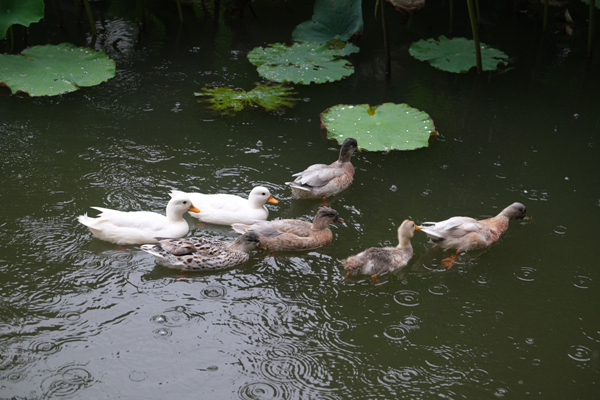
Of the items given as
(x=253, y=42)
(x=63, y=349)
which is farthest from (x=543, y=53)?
(x=63, y=349)

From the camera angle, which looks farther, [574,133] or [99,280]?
[574,133]

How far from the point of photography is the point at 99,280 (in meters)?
4.88

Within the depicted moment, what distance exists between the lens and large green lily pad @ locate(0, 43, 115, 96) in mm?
7801

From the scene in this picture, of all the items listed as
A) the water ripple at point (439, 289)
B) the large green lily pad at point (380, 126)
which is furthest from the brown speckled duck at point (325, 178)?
the water ripple at point (439, 289)

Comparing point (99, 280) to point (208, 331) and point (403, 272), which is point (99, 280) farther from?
point (403, 272)

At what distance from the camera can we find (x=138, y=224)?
546cm

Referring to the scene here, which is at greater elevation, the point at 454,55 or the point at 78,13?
the point at 78,13

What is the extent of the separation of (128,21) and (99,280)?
834 centimetres

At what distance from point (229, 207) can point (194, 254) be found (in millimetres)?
898

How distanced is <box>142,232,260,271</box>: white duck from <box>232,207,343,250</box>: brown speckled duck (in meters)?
0.38

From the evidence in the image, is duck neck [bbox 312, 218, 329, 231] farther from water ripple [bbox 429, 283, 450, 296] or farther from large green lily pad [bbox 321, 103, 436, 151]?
large green lily pad [bbox 321, 103, 436, 151]

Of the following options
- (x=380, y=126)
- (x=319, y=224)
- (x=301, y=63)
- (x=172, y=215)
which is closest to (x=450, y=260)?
(x=319, y=224)

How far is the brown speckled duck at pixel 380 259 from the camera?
5.09 metres

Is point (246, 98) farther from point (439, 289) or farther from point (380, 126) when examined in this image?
point (439, 289)
